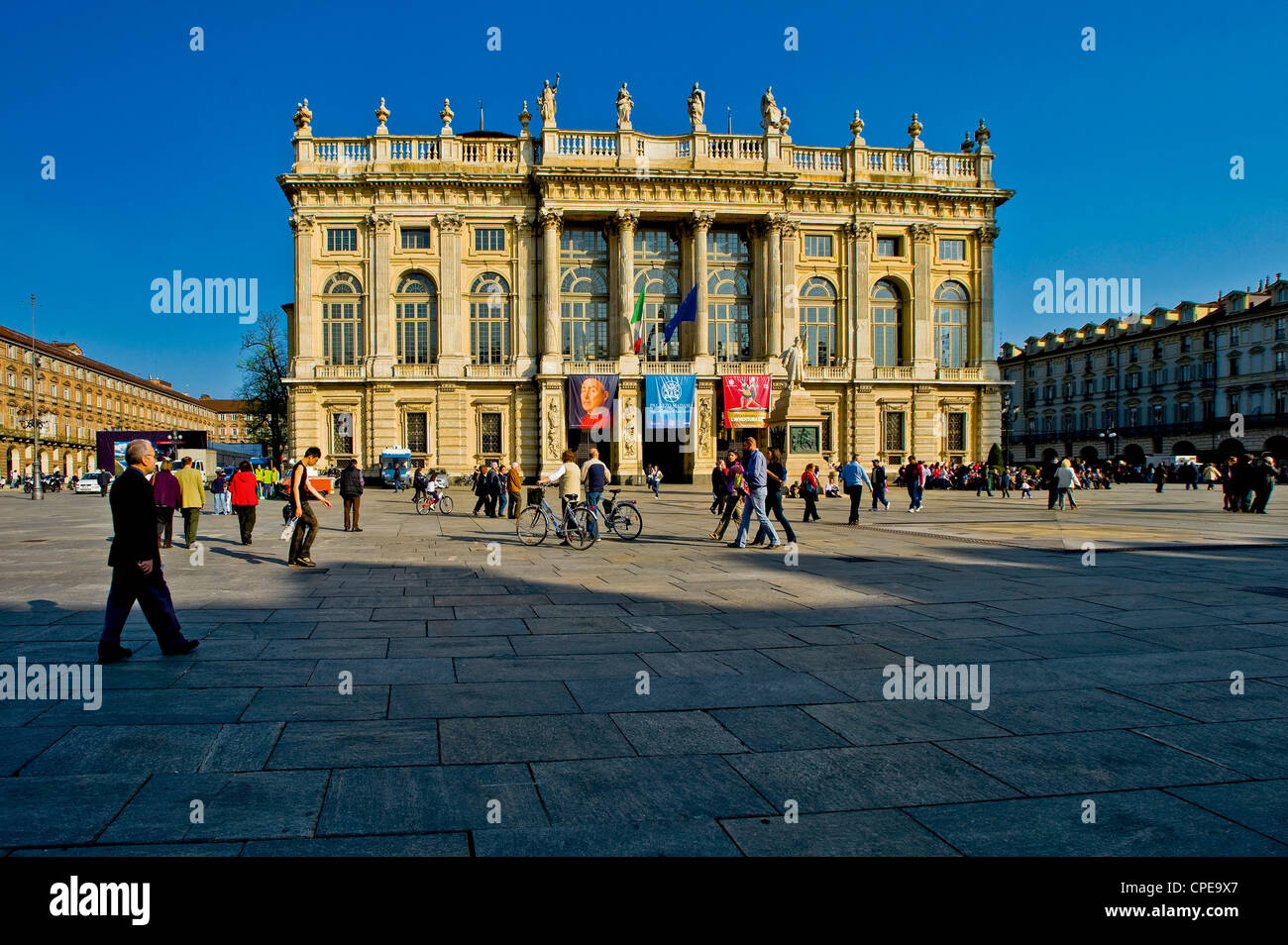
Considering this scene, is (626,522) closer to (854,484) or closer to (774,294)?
(854,484)

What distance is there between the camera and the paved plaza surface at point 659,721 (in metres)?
3.27

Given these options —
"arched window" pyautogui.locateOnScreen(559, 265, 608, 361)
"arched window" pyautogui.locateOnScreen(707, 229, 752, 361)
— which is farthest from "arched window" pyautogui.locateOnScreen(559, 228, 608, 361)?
"arched window" pyautogui.locateOnScreen(707, 229, 752, 361)

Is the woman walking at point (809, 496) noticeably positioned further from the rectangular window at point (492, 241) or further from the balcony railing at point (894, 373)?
the rectangular window at point (492, 241)

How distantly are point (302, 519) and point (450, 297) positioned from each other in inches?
1371

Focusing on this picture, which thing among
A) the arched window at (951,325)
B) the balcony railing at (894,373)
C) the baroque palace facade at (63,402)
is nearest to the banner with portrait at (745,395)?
the balcony railing at (894,373)

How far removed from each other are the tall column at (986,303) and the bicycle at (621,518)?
38803 millimetres

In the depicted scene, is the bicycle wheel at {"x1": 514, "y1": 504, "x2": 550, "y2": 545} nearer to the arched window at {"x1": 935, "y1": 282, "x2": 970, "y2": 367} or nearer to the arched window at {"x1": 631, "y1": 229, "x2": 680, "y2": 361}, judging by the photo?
the arched window at {"x1": 631, "y1": 229, "x2": 680, "y2": 361}

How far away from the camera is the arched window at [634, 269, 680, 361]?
4584 centimetres

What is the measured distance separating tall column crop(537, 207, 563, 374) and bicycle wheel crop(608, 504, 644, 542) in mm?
28490

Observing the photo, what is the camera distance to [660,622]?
7.72m

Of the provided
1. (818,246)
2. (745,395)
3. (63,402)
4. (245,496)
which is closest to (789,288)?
(818,246)

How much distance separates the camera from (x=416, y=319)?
45156 mm
